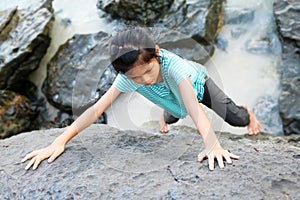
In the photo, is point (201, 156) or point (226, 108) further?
point (226, 108)

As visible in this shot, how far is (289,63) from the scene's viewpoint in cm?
422

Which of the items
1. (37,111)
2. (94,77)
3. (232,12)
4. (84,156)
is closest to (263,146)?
(84,156)

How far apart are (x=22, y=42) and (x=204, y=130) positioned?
350 cm

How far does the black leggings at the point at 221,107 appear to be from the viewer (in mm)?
2594

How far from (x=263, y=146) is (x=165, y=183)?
0.68 metres

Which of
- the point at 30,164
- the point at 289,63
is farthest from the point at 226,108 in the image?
the point at 289,63

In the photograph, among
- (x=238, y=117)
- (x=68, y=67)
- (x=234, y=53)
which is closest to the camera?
(x=238, y=117)

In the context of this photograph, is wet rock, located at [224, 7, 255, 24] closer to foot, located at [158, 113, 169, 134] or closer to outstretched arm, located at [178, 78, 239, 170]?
foot, located at [158, 113, 169, 134]

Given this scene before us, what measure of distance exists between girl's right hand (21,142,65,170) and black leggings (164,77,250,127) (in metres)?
0.93

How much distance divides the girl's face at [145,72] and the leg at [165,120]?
953 mm

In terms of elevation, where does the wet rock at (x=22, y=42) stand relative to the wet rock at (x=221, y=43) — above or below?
above

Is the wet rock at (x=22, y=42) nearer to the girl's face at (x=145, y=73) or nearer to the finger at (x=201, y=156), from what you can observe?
the girl's face at (x=145, y=73)

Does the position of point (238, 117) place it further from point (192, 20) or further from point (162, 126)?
point (192, 20)

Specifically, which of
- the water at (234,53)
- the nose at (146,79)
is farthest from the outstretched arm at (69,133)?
the water at (234,53)
